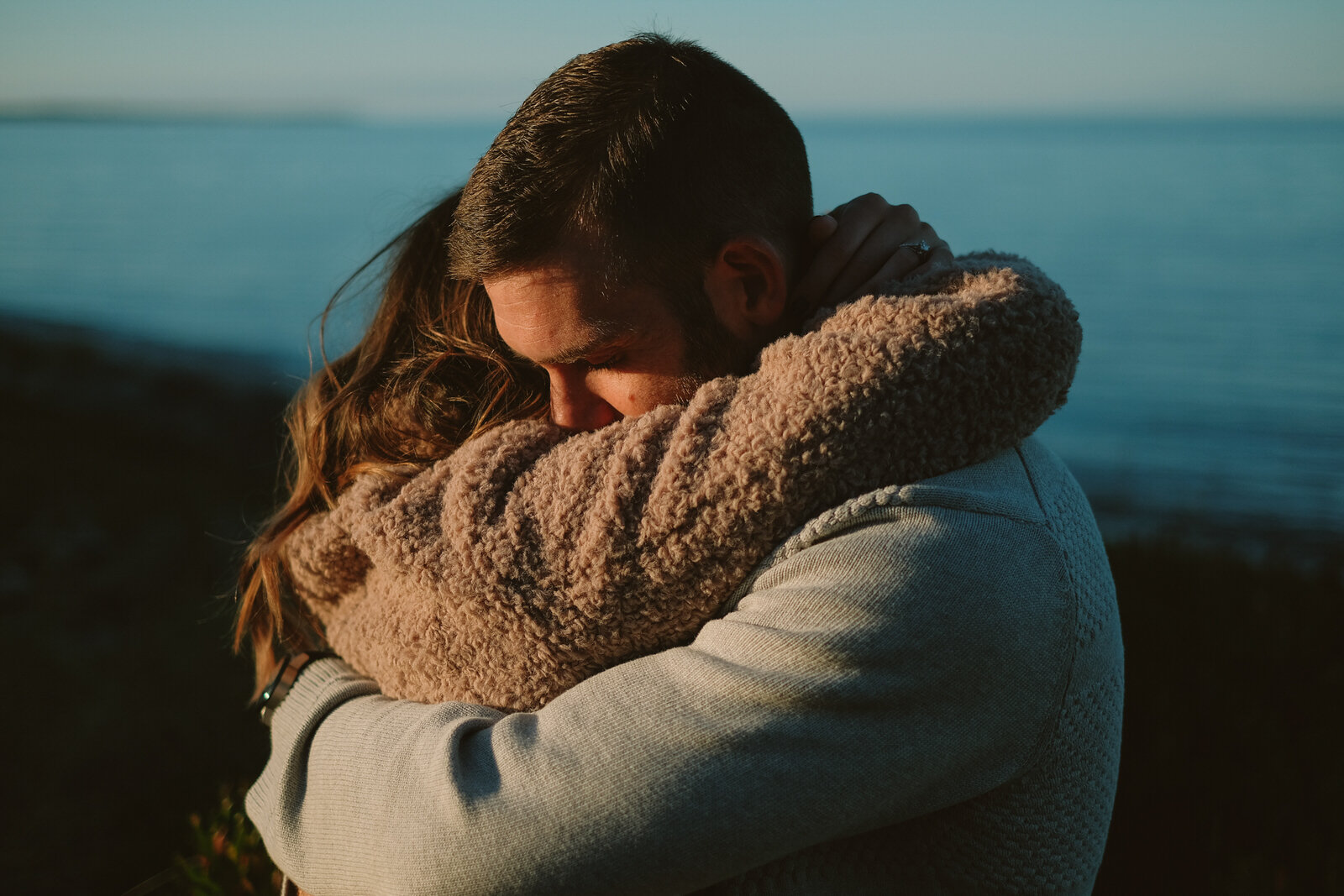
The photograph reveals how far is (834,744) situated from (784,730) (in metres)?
0.06

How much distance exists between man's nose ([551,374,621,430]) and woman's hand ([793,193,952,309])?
38cm

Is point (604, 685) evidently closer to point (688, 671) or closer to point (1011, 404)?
point (688, 671)

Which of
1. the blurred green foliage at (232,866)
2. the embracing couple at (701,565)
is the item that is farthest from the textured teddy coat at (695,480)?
the blurred green foliage at (232,866)

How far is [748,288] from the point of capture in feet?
5.71

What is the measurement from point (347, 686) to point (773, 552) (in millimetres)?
860

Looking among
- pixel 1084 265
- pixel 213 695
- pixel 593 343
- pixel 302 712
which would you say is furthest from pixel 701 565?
pixel 1084 265

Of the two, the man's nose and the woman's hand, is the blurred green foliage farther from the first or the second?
the woman's hand

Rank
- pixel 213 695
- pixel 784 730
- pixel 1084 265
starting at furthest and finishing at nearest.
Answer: pixel 1084 265 → pixel 213 695 → pixel 784 730

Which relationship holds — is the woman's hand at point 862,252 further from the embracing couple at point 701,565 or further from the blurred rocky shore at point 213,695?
the blurred rocky shore at point 213,695

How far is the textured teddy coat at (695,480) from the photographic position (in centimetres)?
134

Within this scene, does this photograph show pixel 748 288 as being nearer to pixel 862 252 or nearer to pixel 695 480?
pixel 862 252

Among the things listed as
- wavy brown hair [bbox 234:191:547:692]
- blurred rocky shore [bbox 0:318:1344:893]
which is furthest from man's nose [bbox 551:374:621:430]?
blurred rocky shore [bbox 0:318:1344:893]

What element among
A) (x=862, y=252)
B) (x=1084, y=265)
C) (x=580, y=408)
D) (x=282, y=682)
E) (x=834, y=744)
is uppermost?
(x=862, y=252)

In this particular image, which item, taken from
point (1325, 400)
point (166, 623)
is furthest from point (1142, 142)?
A: point (166, 623)
